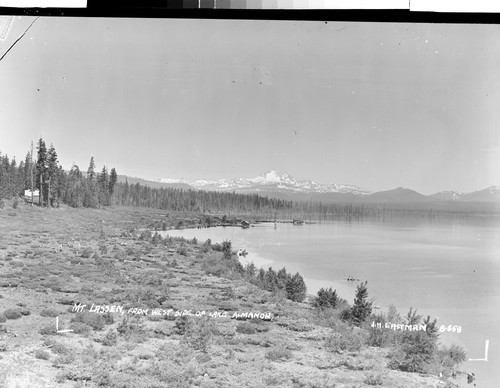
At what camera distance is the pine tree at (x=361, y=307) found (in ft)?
9.69

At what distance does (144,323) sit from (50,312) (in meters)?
0.62

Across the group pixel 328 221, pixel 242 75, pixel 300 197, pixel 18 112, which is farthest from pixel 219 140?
pixel 18 112

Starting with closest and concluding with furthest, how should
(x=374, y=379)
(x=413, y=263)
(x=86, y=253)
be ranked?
1. (x=374, y=379)
2. (x=413, y=263)
3. (x=86, y=253)

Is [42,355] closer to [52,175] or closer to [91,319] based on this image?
[91,319]

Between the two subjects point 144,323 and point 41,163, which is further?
point 41,163

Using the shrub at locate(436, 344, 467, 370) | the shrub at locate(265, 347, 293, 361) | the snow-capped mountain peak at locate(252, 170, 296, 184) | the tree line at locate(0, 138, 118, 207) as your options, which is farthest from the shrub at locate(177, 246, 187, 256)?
the shrub at locate(436, 344, 467, 370)

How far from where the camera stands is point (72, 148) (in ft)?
10.1

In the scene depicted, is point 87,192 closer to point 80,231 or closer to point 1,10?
point 80,231

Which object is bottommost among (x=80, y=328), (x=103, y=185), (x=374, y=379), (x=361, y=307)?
(x=374, y=379)

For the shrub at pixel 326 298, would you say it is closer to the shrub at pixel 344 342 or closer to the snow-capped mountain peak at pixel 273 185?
the shrub at pixel 344 342

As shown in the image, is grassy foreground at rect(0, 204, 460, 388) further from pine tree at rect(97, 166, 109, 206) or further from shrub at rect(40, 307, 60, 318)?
pine tree at rect(97, 166, 109, 206)

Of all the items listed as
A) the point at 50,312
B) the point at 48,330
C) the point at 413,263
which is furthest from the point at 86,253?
the point at 413,263

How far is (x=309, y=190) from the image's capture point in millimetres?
3066

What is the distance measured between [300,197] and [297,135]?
0.42 metres
